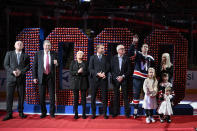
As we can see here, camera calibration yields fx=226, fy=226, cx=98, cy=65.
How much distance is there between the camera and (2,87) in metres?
9.07

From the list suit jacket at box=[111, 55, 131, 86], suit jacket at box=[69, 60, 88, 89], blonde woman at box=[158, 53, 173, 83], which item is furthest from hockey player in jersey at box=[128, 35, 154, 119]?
suit jacket at box=[69, 60, 88, 89]

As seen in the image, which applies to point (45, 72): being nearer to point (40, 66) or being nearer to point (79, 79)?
point (40, 66)

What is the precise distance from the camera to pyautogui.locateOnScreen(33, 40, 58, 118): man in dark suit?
576cm

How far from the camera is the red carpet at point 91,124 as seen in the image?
16.2 feet

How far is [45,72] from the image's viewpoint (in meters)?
5.78

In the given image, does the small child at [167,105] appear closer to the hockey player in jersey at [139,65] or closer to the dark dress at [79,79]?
the hockey player in jersey at [139,65]

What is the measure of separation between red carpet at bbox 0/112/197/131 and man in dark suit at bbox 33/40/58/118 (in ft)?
1.45

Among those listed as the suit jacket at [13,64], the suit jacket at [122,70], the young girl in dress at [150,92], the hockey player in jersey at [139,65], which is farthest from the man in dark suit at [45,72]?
the young girl in dress at [150,92]

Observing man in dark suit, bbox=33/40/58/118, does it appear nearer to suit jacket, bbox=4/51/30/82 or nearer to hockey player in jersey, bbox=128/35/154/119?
suit jacket, bbox=4/51/30/82

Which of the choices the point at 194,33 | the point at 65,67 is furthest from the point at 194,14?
the point at 65,67

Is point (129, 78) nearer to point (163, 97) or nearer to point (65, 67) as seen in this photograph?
point (163, 97)

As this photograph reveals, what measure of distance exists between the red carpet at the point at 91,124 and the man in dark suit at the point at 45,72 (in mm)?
441

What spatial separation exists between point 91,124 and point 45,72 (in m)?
1.77

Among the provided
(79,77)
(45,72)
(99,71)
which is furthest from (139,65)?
(45,72)
